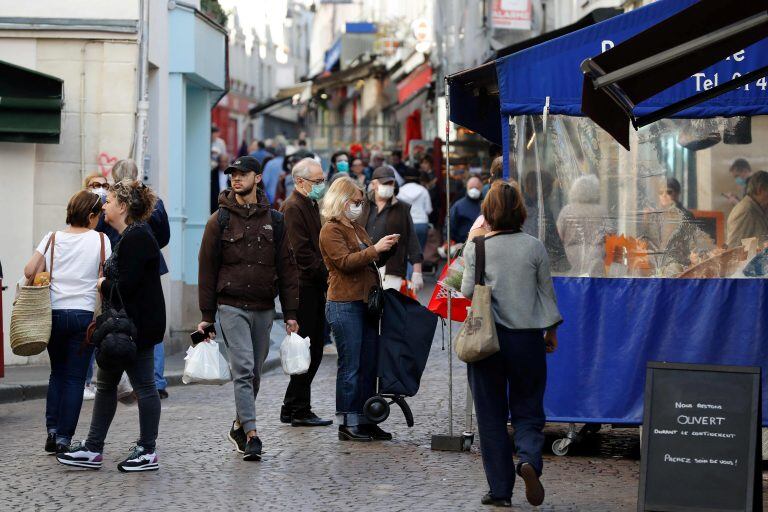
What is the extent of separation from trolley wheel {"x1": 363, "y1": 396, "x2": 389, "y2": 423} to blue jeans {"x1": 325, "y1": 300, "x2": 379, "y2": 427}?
0.47ft

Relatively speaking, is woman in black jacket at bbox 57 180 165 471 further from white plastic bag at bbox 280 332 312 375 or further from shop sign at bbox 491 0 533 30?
shop sign at bbox 491 0 533 30

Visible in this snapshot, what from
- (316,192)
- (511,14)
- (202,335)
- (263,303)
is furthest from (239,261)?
(511,14)

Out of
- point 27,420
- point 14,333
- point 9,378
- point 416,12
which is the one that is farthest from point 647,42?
point 416,12

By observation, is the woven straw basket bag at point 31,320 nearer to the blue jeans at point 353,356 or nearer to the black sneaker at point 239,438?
the black sneaker at point 239,438

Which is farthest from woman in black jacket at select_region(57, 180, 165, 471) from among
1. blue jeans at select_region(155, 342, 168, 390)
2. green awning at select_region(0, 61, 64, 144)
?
green awning at select_region(0, 61, 64, 144)

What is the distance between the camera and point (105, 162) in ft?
50.7

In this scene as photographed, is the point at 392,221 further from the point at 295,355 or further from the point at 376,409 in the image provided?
the point at 295,355

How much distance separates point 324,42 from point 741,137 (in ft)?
190

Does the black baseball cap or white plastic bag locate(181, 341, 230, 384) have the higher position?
the black baseball cap

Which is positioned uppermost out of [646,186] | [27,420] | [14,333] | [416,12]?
[416,12]

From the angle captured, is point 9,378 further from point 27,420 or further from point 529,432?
point 529,432

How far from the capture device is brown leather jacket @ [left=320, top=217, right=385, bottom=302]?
1027cm

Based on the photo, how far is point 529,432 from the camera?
812 centimetres

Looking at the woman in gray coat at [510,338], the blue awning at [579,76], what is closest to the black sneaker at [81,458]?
the woman in gray coat at [510,338]
